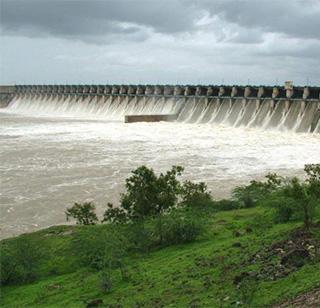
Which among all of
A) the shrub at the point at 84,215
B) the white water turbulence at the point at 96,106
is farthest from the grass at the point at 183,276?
the white water turbulence at the point at 96,106

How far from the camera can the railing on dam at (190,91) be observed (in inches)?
1438

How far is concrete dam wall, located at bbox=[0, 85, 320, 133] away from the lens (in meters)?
35.3

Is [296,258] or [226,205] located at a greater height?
[296,258]

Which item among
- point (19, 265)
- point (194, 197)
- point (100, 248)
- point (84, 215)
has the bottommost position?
point (19, 265)

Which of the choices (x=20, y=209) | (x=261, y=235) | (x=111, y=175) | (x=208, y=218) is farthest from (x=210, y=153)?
(x=261, y=235)

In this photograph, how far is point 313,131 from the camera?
3303 cm

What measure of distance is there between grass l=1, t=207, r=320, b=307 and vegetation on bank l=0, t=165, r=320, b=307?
0.02 meters

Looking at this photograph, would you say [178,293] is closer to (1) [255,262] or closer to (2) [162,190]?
(1) [255,262]

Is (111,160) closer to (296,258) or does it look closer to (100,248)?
(100,248)

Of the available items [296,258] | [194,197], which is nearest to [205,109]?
[194,197]

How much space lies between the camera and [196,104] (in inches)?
1799

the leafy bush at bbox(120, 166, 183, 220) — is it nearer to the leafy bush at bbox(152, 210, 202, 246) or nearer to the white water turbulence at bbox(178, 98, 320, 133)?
the leafy bush at bbox(152, 210, 202, 246)

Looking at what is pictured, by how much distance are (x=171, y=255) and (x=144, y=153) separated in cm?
1778

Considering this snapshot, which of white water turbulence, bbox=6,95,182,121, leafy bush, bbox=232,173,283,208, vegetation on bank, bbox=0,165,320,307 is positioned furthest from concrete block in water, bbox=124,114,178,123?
vegetation on bank, bbox=0,165,320,307
